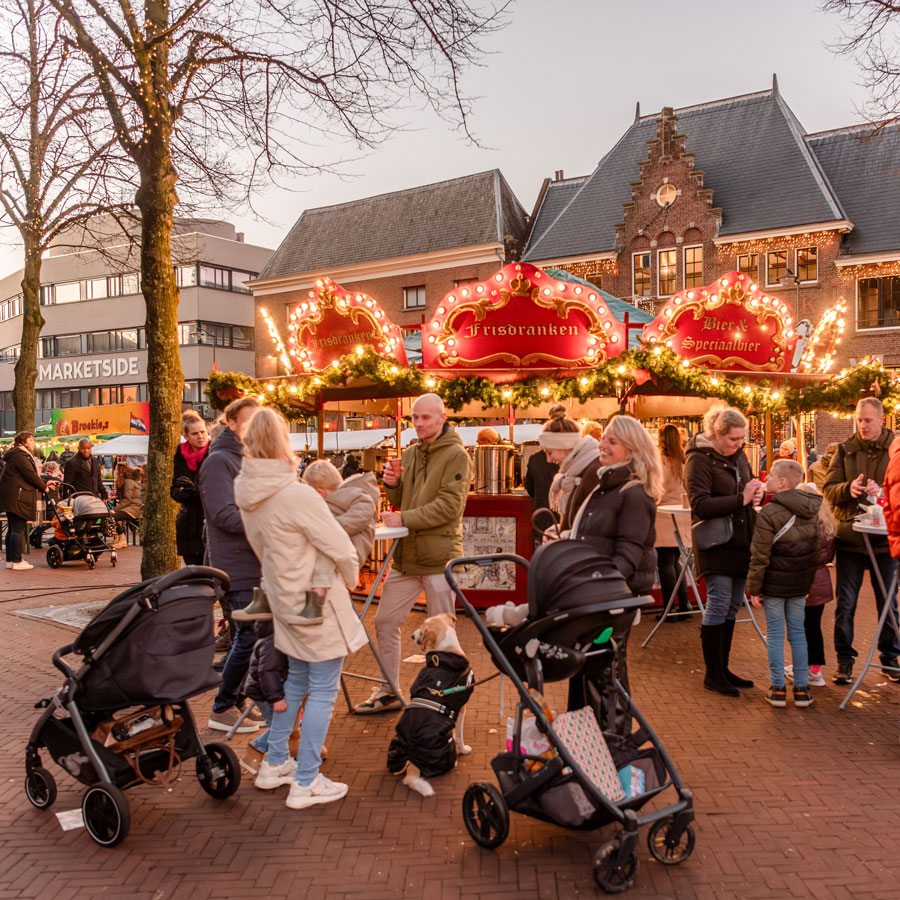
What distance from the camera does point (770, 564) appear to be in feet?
16.7

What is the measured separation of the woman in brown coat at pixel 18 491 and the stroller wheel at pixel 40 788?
8402 mm

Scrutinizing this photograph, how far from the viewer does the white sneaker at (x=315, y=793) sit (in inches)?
145

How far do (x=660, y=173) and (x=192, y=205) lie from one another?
875 inches

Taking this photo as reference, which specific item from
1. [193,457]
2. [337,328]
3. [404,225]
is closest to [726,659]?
[193,457]

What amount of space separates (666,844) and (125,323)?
164 feet

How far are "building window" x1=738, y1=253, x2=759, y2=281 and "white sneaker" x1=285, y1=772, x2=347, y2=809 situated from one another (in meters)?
26.6

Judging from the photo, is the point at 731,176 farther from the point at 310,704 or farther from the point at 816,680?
Result: the point at 310,704

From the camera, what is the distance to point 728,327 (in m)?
9.59

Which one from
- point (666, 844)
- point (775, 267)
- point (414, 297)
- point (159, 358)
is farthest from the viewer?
point (414, 297)

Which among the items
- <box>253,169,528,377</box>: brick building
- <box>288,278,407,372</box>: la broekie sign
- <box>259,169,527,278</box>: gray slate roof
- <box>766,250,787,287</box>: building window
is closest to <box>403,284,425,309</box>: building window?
<box>253,169,528,377</box>: brick building

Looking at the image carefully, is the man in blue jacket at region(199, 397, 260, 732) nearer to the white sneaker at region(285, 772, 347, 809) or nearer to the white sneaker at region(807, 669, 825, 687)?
the white sneaker at region(285, 772, 347, 809)

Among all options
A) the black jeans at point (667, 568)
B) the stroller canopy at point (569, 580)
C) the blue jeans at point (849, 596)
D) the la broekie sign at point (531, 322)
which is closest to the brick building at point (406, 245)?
the la broekie sign at point (531, 322)

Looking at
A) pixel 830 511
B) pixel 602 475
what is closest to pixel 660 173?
pixel 830 511

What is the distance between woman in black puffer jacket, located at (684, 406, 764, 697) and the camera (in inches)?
209
